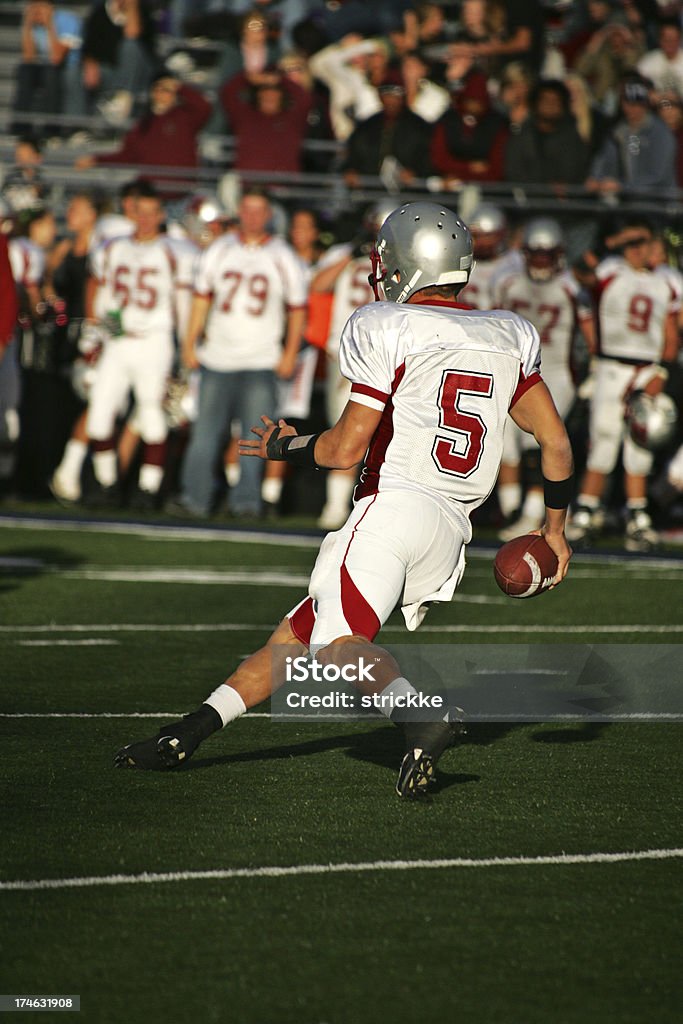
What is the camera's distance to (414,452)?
16.5 ft

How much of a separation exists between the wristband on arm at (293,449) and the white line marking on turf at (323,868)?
1.24m

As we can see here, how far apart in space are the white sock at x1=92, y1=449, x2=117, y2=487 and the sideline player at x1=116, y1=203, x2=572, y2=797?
8294 millimetres

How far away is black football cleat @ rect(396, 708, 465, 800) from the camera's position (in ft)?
15.5

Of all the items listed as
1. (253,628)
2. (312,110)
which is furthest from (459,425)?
(312,110)

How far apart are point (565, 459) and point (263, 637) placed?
2986 millimetres

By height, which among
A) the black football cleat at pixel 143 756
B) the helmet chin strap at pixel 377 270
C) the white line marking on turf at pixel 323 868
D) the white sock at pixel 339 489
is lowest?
the white sock at pixel 339 489

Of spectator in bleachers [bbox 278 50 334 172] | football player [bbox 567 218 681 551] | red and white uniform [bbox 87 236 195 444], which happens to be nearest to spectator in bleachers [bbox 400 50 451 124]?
spectator in bleachers [bbox 278 50 334 172]

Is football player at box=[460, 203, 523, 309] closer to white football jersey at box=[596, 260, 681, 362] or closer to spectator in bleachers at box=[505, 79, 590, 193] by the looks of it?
white football jersey at box=[596, 260, 681, 362]

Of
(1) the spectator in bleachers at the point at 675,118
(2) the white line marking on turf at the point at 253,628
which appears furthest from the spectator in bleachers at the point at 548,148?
(2) the white line marking on turf at the point at 253,628

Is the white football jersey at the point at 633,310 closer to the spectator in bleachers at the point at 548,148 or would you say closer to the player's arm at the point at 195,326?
the spectator in bleachers at the point at 548,148

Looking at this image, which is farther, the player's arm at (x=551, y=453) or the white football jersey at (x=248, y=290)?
the white football jersey at (x=248, y=290)

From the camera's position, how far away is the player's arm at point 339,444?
194 inches

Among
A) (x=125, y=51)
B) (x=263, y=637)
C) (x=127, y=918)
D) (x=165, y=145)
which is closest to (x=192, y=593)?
(x=263, y=637)

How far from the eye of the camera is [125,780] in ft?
17.0
